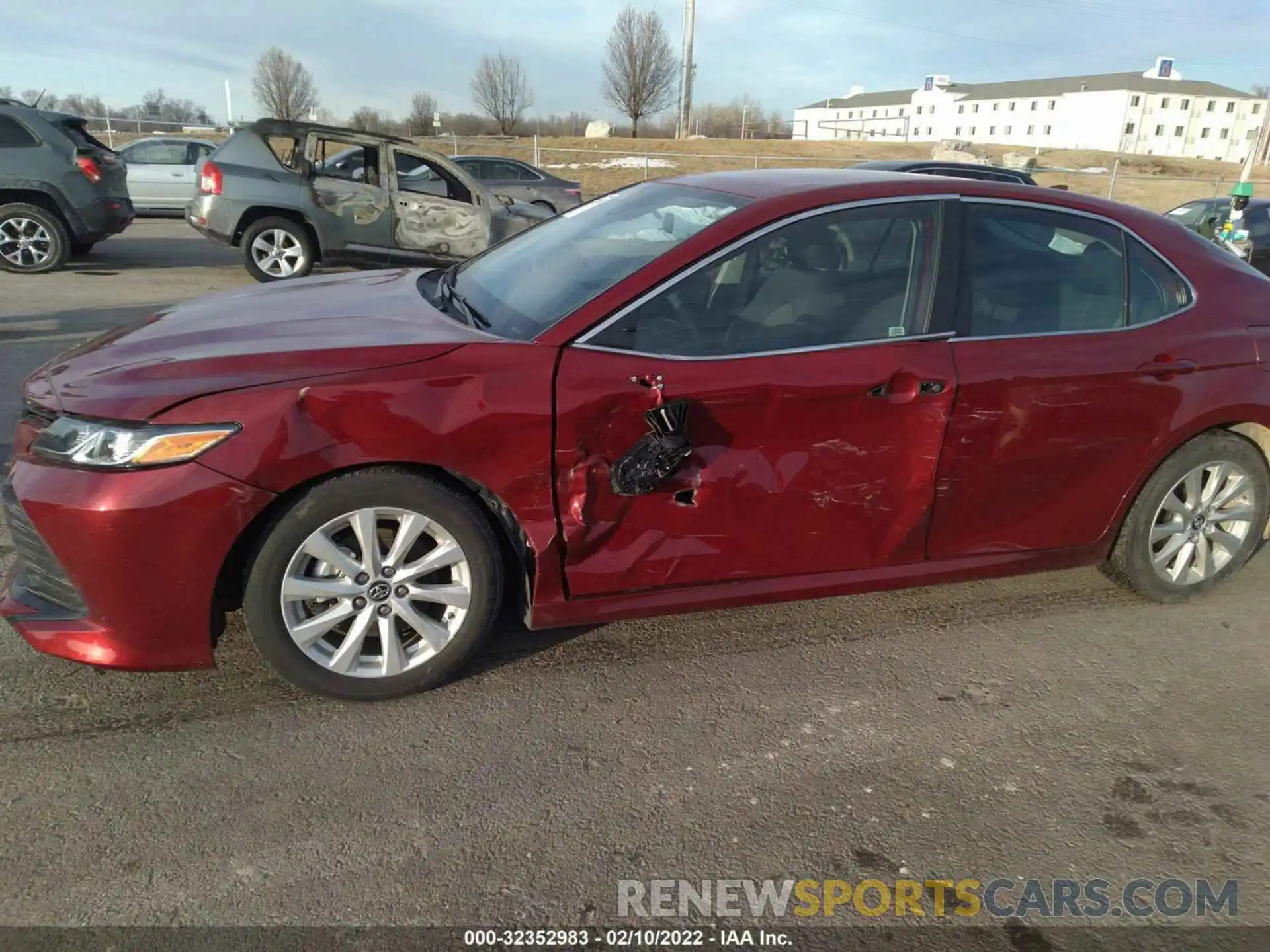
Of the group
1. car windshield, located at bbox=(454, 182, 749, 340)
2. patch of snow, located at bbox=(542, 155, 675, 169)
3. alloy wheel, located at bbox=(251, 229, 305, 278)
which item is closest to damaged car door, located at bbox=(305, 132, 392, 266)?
alloy wheel, located at bbox=(251, 229, 305, 278)

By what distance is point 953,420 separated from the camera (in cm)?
314

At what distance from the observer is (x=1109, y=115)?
85.3m

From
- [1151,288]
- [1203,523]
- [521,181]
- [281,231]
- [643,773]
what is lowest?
[643,773]

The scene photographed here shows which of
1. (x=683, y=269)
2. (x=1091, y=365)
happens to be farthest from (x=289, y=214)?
(x=1091, y=365)

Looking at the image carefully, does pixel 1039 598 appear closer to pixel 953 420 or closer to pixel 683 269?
pixel 953 420

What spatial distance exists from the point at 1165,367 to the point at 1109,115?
9854 cm

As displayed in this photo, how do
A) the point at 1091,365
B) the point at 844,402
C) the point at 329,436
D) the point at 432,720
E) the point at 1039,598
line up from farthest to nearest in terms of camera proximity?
the point at 1039,598
the point at 1091,365
the point at 844,402
the point at 432,720
the point at 329,436

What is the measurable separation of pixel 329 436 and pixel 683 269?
1244 millimetres

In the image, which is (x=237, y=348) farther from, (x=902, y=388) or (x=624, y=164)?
(x=624, y=164)

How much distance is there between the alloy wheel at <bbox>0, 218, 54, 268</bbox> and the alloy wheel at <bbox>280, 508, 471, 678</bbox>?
32.6 feet

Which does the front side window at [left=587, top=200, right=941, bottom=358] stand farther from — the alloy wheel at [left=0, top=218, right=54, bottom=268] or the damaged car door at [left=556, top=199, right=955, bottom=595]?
the alloy wheel at [left=0, top=218, right=54, bottom=268]

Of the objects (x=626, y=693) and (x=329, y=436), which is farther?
(x=626, y=693)

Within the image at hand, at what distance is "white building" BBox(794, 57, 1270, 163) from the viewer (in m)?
85.2

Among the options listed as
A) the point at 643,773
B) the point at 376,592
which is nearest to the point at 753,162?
the point at 376,592
